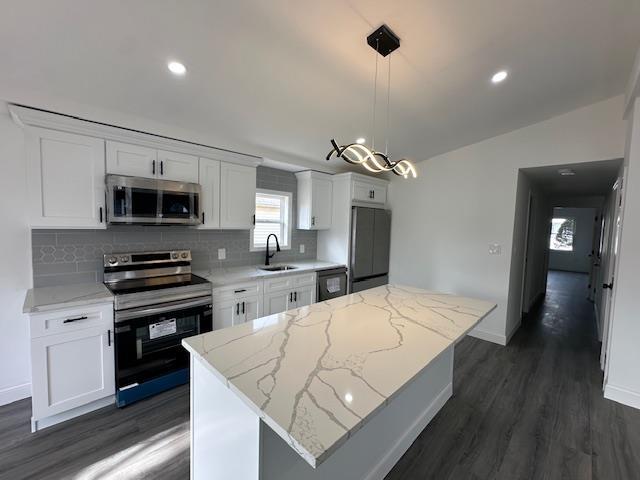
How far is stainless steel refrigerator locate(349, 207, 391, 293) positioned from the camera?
12.8 ft

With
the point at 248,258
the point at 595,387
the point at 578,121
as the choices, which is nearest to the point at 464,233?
the point at 578,121

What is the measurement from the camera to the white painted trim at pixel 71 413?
1.96 meters

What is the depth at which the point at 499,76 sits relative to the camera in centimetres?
230

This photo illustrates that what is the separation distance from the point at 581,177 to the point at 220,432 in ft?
16.2

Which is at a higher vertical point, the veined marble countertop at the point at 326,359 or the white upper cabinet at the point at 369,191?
the white upper cabinet at the point at 369,191

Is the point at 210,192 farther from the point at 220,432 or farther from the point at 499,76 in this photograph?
the point at 499,76

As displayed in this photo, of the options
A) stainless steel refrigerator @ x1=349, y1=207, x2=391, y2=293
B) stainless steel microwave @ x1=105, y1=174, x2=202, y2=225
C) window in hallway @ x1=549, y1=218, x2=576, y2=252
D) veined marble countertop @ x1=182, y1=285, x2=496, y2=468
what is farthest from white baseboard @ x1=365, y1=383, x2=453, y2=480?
window in hallway @ x1=549, y1=218, x2=576, y2=252

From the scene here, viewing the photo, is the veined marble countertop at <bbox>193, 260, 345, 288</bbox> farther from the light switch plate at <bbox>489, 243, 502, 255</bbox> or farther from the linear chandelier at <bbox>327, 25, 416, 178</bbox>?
the light switch plate at <bbox>489, 243, 502, 255</bbox>

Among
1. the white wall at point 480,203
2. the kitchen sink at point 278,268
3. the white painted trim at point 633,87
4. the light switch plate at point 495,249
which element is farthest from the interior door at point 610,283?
the kitchen sink at point 278,268

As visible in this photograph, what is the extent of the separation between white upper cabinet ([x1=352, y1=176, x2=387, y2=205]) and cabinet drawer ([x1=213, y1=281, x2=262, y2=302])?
5.92ft

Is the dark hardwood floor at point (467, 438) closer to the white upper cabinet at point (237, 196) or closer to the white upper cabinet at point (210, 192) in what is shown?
the white upper cabinet at point (210, 192)

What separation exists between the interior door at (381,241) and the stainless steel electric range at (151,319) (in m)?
2.46

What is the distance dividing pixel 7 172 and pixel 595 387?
17.3ft

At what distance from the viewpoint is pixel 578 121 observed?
3025 mm
